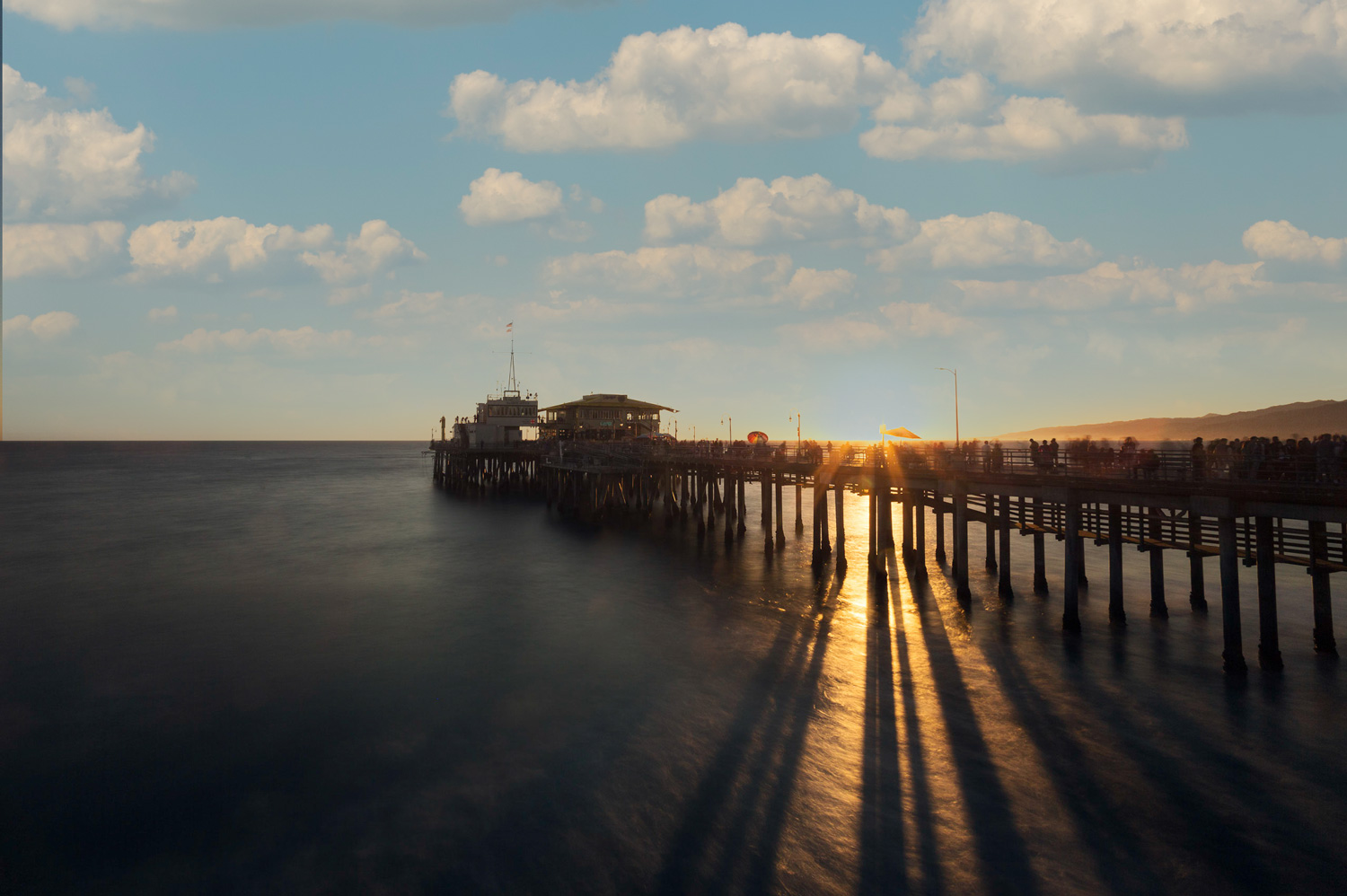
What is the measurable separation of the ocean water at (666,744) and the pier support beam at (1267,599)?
0.67 meters

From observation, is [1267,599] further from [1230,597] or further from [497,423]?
[497,423]

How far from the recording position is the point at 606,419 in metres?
75.6

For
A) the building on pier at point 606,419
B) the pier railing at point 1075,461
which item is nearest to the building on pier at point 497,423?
the building on pier at point 606,419

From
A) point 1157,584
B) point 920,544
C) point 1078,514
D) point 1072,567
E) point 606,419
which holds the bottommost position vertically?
point 1157,584

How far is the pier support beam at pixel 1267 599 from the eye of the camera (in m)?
16.9

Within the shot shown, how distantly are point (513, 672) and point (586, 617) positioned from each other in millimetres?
6123


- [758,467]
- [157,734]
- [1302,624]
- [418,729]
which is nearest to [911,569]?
[758,467]

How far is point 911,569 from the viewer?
3164 centimetres

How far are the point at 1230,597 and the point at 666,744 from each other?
47.1ft

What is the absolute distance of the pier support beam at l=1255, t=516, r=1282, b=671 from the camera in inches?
665

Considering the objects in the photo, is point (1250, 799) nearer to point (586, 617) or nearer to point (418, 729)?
point (418, 729)

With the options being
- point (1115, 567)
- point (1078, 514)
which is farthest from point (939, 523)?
point (1078, 514)

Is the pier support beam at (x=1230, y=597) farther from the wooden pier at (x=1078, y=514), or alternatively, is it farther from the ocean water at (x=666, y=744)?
the ocean water at (x=666, y=744)

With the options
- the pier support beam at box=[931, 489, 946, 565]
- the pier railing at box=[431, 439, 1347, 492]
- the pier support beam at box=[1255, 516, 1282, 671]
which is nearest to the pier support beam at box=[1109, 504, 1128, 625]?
the pier railing at box=[431, 439, 1347, 492]
